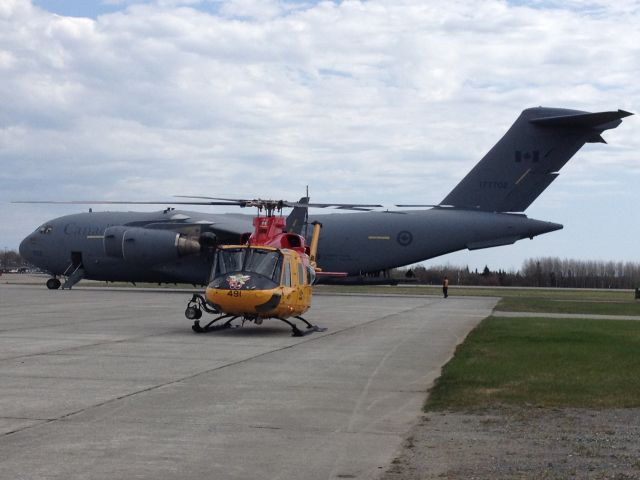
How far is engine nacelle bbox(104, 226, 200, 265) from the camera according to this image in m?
41.5

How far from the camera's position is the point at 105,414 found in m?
9.23

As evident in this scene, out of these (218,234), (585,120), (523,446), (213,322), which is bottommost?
(523,446)

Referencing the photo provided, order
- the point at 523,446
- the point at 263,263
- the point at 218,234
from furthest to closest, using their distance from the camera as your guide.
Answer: the point at 218,234 → the point at 263,263 → the point at 523,446

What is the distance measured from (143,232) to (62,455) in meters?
35.1

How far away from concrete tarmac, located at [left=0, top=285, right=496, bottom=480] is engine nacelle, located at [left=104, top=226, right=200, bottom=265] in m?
20.4

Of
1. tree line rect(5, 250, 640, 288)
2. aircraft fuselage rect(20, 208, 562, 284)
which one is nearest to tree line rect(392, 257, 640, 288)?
tree line rect(5, 250, 640, 288)

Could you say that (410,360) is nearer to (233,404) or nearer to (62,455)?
(233,404)

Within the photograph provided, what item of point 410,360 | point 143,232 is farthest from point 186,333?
point 143,232

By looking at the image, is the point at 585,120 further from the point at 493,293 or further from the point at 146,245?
the point at 146,245

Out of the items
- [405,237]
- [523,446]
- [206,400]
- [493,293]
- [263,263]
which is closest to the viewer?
[523,446]

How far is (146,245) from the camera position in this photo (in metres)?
41.5

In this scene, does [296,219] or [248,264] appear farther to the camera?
[296,219]

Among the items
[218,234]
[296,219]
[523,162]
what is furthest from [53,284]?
[523,162]

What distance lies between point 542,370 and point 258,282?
7803mm
